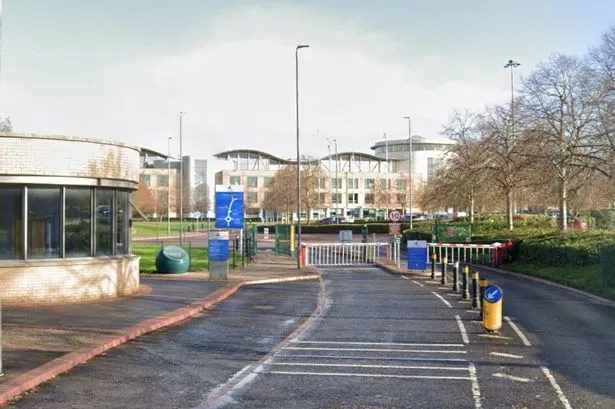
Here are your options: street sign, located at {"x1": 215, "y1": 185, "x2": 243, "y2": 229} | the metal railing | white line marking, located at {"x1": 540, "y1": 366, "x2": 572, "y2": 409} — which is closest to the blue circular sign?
white line marking, located at {"x1": 540, "y1": 366, "x2": 572, "y2": 409}

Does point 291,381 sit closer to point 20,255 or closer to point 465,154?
point 20,255

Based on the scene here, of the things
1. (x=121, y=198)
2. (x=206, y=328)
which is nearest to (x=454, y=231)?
(x=121, y=198)

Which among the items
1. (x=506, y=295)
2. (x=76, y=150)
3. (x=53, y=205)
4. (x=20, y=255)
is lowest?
(x=506, y=295)

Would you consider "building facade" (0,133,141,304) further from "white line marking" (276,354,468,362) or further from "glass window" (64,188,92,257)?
"white line marking" (276,354,468,362)

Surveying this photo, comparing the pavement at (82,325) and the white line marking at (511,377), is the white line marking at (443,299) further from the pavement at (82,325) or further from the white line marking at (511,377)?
the white line marking at (511,377)

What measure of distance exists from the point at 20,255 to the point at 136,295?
10.2ft

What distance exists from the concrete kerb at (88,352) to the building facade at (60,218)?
7.52ft

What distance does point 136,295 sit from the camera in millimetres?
17109

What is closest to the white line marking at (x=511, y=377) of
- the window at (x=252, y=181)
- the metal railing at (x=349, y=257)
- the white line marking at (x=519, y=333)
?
the white line marking at (x=519, y=333)

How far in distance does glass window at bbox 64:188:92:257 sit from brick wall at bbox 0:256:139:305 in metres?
0.32

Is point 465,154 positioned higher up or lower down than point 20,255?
higher up

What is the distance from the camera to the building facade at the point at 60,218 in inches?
582

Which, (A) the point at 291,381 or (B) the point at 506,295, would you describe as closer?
(A) the point at 291,381

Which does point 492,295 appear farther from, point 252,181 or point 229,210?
point 252,181
